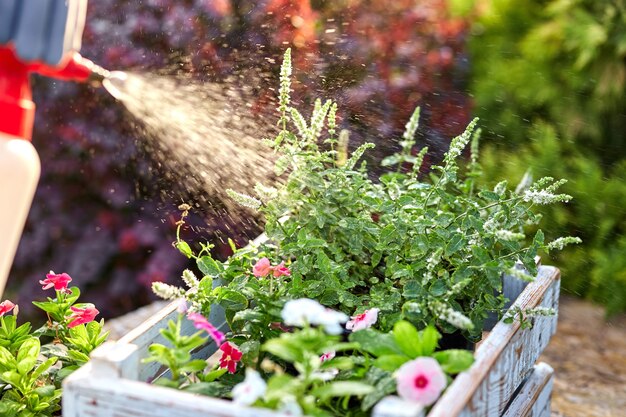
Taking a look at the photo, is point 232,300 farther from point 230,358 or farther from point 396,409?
point 396,409

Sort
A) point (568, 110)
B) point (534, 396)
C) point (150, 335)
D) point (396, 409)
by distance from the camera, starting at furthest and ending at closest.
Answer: point (568, 110), point (534, 396), point (150, 335), point (396, 409)

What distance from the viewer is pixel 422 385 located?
136cm

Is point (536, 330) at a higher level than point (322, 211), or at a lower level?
lower

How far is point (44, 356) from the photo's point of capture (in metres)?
1.94

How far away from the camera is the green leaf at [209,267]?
1.92 metres

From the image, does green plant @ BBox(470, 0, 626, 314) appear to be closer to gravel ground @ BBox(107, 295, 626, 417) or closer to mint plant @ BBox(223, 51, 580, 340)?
gravel ground @ BBox(107, 295, 626, 417)

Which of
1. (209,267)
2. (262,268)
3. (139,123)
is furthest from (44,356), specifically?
(139,123)

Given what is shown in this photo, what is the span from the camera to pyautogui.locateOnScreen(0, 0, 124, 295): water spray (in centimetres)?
123

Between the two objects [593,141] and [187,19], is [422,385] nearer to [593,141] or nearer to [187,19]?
[187,19]

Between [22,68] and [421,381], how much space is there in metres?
0.71

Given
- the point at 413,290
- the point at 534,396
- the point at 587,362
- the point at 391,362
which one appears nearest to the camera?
the point at 391,362

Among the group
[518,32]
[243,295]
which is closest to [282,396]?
[243,295]

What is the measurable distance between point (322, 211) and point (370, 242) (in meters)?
0.12

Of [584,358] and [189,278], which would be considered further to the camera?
[584,358]
